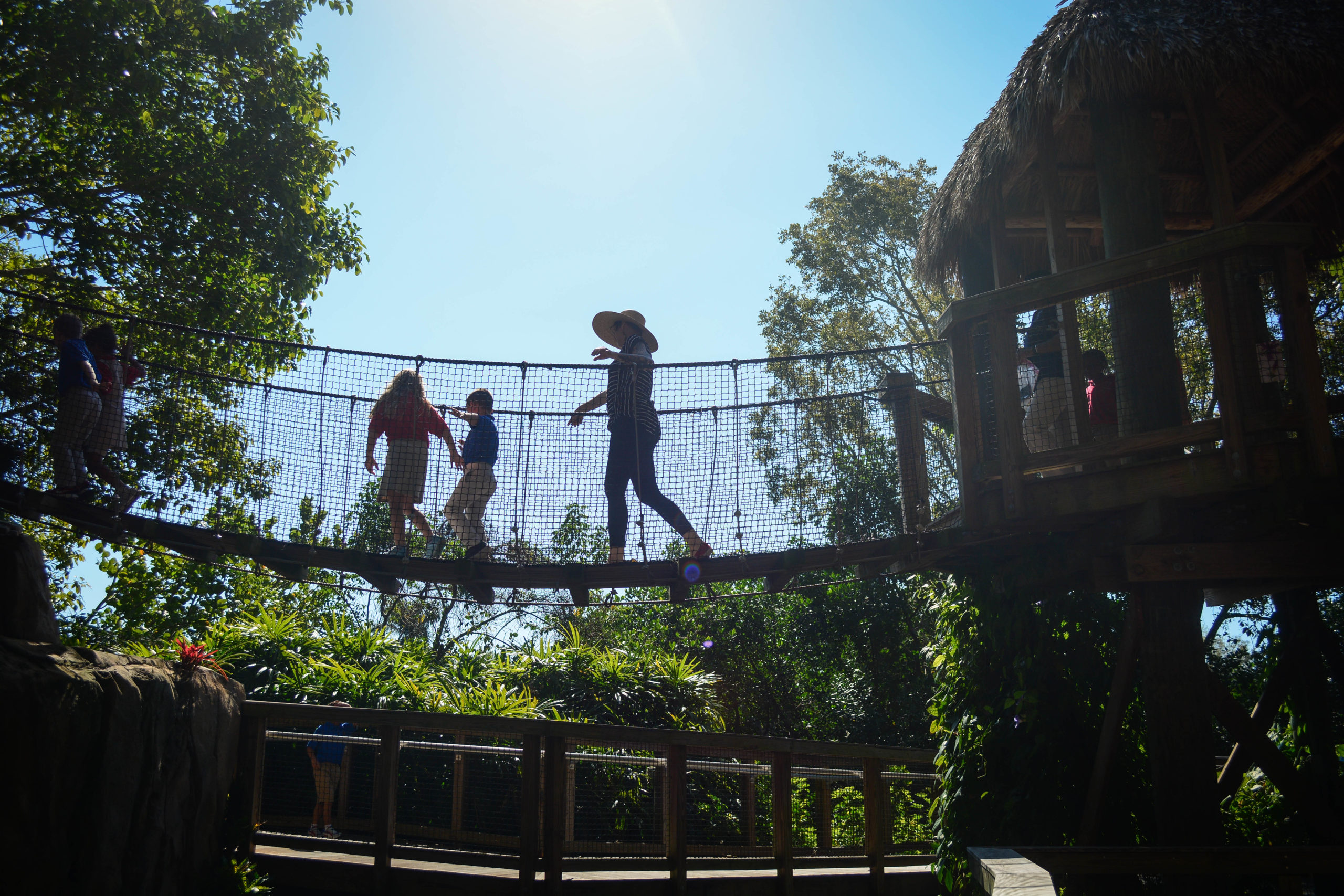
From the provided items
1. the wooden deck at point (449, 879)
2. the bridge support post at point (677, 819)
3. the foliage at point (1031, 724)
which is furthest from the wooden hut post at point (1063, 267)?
the wooden deck at point (449, 879)

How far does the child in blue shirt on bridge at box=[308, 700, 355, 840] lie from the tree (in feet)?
12.5

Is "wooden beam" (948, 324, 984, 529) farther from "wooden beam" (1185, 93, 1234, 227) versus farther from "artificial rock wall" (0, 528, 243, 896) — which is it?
"artificial rock wall" (0, 528, 243, 896)

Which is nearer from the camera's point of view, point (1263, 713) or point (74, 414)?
point (1263, 713)

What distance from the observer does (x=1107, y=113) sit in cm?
541

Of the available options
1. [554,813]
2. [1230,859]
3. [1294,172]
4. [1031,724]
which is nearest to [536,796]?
[554,813]

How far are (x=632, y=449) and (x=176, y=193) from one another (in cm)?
666

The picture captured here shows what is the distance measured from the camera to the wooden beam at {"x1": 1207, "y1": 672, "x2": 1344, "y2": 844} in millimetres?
4883

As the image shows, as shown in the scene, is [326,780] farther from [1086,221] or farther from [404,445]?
[1086,221]

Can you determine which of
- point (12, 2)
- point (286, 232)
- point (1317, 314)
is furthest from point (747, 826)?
point (1317, 314)

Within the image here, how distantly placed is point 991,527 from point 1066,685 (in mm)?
1184

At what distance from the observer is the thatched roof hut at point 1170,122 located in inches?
199

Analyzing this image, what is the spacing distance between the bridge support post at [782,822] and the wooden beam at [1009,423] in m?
2.17

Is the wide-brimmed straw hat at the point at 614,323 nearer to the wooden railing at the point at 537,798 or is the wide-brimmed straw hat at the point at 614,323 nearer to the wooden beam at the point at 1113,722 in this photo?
the wooden railing at the point at 537,798

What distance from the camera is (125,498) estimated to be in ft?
18.4
